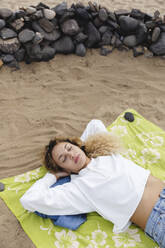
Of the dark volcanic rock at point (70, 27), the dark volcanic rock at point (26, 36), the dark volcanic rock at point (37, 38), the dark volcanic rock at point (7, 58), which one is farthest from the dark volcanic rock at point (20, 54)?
the dark volcanic rock at point (70, 27)

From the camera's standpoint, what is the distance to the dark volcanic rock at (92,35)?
5.54 meters

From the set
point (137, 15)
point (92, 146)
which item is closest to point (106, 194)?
point (92, 146)

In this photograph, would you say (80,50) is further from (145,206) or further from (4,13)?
(145,206)

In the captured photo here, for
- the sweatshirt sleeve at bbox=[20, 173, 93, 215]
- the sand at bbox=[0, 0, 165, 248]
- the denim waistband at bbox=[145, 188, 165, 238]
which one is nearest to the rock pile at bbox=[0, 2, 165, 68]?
the sand at bbox=[0, 0, 165, 248]

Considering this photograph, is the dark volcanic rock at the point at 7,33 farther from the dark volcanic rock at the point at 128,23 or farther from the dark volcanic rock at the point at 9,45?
the dark volcanic rock at the point at 128,23

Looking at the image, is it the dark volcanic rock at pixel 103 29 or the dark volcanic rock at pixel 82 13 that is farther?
the dark volcanic rock at pixel 103 29

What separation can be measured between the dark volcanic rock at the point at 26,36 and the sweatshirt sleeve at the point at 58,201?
10.7ft

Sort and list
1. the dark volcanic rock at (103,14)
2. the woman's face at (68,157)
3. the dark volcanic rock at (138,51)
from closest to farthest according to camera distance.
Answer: the woman's face at (68,157) → the dark volcanic rock at (103,14) → the dark volcanic rock at (138,51)

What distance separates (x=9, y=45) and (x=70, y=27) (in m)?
1.30

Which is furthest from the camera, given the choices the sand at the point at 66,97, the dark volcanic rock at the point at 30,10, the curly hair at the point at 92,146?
the dark volcanic rock at the point at 30,10

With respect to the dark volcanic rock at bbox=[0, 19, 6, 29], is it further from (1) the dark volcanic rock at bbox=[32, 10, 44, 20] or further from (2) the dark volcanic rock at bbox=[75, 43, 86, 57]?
(2) the dark volcanic rock at bbox=[75, 43, 86, 57]

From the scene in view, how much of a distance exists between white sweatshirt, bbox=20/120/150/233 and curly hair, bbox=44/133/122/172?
0.31 meters

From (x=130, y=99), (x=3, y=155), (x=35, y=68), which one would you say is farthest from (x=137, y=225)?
(x=35, y=68)

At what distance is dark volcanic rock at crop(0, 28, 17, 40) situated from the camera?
16.4ft
